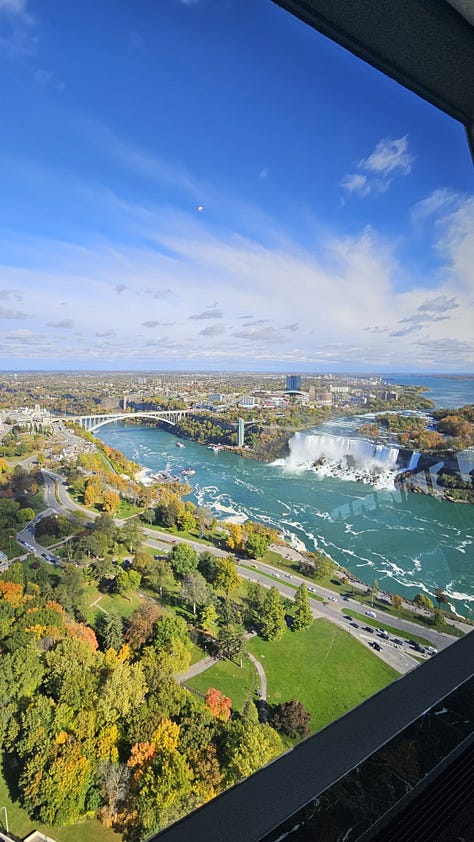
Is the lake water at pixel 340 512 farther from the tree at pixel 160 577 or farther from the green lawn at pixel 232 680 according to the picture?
the green lawn at pixel 232 680

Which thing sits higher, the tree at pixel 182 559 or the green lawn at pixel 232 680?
the tree at pixel 182 559

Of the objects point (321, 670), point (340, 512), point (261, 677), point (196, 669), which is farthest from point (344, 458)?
point (196, 669)

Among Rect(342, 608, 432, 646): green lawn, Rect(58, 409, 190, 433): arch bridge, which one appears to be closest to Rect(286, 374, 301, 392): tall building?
Rect(58, 409, 190, 433): arch bridge

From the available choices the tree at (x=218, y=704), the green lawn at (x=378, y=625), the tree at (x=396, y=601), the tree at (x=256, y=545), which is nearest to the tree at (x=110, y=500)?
the tree at (x=256, y=545)

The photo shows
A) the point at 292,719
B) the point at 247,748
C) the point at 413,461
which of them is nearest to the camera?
the point at 247,748

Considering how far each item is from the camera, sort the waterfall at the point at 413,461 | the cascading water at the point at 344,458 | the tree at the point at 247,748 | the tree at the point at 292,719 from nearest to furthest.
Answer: the tree at the point at 247,748, the tree at the point at 292,719, the cascading water at the point at 344,458, the waterfall at the point at 413,461

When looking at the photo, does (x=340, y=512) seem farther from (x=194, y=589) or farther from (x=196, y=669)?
Answer: (x=196, y=669)

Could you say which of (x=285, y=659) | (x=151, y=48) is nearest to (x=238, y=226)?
(x=151, y=48)
